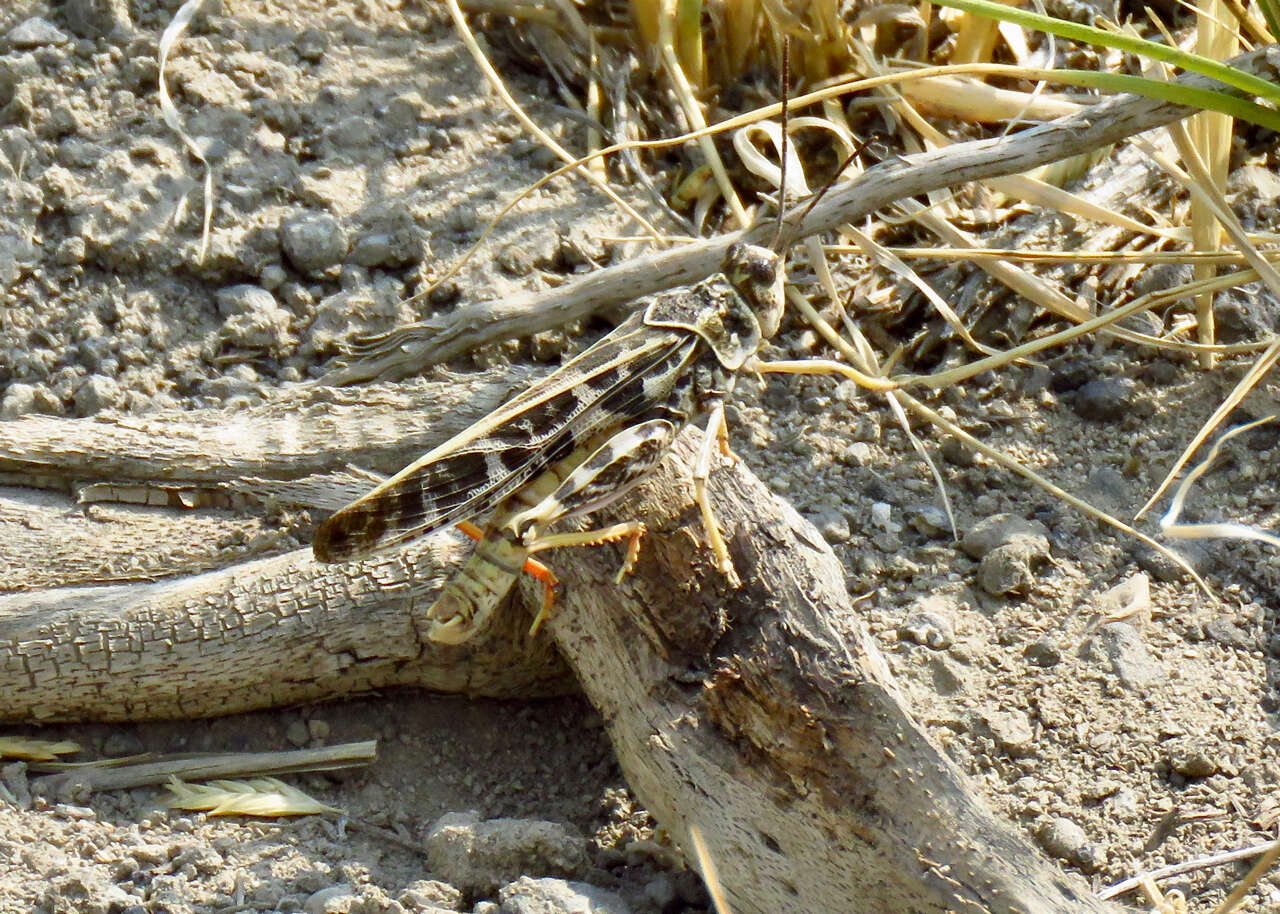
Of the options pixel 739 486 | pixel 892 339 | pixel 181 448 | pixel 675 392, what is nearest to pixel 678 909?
pixel 739 486

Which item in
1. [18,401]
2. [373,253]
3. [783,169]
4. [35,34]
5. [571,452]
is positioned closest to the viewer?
[571,452]

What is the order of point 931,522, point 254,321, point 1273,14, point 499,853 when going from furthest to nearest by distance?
point 254,321 → point 931,522 → point 1273,14 → point 499,853

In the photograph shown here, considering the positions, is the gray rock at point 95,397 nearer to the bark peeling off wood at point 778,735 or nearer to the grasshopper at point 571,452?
the grasshopper at point 571,452

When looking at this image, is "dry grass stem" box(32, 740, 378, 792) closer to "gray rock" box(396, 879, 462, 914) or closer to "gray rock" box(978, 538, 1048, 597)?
"gray rock" box(396, 879, 462, 914)

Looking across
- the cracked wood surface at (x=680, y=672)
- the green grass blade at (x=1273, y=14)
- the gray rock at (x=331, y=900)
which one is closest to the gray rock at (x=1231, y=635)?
the cracked wood surface at (x=680, y=672)

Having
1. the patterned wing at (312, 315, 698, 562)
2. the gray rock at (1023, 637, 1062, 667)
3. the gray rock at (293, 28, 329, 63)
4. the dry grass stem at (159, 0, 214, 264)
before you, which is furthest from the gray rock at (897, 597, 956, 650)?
the gray rock at (293, 28, 329, 63)

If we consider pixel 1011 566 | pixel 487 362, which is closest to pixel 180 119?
pixel 487 362

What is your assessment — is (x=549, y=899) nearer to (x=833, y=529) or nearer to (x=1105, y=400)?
(x=833, y=529)
